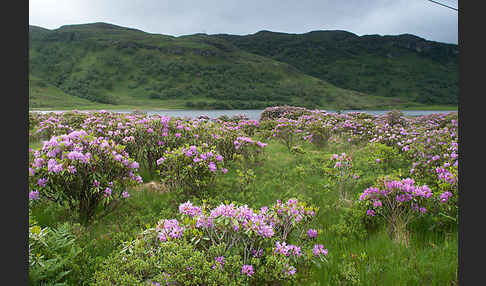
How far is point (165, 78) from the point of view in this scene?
148 metres

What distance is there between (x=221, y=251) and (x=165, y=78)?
15804cm

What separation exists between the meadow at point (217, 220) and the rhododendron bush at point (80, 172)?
0.02 m

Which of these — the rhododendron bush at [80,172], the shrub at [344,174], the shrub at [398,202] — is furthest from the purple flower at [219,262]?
the shrub at [344,174]

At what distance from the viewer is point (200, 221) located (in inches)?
102

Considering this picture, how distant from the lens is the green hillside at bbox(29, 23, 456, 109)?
120 metres

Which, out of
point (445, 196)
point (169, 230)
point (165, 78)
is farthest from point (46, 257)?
point (165, 78)

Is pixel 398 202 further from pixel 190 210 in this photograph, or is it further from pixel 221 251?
pixel 190 210

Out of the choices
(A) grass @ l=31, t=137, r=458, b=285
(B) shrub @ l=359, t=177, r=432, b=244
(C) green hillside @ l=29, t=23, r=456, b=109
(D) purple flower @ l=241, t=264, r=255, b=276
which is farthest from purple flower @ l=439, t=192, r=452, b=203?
(C) green hillside @ l=29, t=23, r=456, b=109

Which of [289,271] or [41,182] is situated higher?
[41,182]

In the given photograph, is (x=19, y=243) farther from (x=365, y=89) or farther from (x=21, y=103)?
(x=365, y=89)

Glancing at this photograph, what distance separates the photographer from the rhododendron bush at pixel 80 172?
3.74 metres
